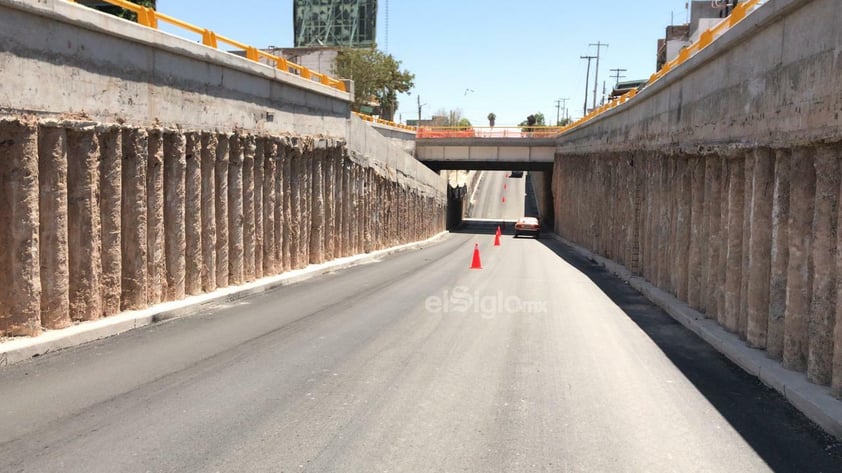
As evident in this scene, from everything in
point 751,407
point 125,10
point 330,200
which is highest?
point 125,10

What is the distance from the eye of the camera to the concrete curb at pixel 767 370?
6.97m

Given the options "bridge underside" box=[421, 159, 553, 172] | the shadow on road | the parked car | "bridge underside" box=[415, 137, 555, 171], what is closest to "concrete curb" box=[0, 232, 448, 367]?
the shadow on road

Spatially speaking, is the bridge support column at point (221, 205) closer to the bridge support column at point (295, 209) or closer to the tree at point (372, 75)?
the bridge support column at point (295, 209)

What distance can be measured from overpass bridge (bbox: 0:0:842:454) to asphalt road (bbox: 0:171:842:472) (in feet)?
3.48

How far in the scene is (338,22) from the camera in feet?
262

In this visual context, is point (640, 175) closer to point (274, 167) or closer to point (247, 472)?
point (274, 167)

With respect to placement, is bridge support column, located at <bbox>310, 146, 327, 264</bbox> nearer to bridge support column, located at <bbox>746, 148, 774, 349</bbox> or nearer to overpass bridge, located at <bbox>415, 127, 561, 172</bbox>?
bridge support column, located at <bbox>746, 148, 774, 349</bbox>

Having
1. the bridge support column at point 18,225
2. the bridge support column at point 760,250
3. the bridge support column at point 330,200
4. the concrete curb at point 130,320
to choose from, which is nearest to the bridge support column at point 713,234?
the bridge support column at point 760,250

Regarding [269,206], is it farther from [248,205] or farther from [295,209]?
[295,209]

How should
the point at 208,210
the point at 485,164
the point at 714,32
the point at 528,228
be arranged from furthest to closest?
the point at 485,164 < the point at 528,228 < the point at 714,32 < the point at 208,210

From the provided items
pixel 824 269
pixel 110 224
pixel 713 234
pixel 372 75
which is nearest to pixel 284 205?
pixel 110 224

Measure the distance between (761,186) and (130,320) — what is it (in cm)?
1038

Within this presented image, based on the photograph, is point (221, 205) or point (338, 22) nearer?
point (221, 205)

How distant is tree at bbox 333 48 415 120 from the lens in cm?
7306
